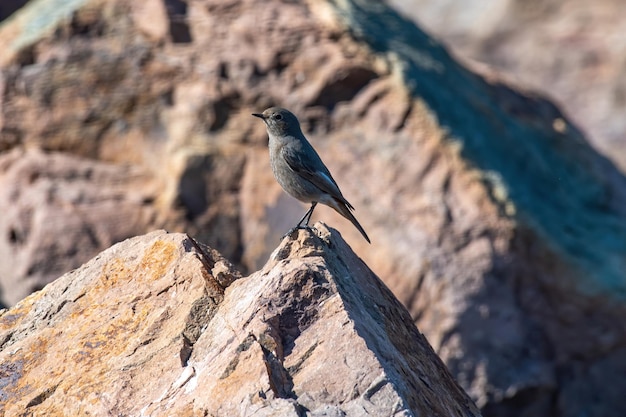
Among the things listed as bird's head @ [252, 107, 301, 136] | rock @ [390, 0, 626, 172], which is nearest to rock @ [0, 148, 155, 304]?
bird's head @ [252, 107, 301, 136]

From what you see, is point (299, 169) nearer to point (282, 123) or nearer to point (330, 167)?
point (282, 123)

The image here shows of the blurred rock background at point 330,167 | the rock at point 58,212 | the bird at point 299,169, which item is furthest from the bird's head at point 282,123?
the rock at point 58,212

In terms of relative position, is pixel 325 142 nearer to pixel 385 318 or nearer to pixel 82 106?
pixel 82 106

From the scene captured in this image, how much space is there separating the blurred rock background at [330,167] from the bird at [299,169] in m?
2.54

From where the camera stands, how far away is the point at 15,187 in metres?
10.7

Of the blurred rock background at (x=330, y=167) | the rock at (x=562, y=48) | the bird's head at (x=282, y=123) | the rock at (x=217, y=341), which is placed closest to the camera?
the rock at (x=217, y=341)

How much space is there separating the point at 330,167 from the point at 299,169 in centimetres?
292

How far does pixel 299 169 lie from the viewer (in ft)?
25.1

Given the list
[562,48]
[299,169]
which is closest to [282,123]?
[299,169]

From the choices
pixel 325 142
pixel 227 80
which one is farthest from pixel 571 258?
pixel 227 80

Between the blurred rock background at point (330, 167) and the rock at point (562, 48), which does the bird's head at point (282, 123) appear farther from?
the rock at point (562, 48)

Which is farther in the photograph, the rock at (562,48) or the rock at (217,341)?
the rock at (562,48)

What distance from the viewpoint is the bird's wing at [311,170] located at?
24.9ft

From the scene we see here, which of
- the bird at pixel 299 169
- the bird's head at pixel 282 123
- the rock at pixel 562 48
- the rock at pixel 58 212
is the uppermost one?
the bird's head at pixel 282 123
